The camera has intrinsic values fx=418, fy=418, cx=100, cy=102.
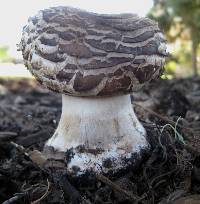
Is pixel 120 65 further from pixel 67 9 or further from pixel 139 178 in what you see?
pixel 139 178

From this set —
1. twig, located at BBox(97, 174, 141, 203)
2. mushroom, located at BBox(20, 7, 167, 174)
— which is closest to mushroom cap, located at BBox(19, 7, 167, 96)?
mushroom, located at BBox(20, 7, 167, 174)

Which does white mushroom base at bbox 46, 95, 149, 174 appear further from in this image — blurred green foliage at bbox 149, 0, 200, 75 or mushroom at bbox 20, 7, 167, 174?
blurred green foliage at bbox 149, 0, 200, 75

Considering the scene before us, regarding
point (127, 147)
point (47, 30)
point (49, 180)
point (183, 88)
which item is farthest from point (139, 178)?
point (183, 88)

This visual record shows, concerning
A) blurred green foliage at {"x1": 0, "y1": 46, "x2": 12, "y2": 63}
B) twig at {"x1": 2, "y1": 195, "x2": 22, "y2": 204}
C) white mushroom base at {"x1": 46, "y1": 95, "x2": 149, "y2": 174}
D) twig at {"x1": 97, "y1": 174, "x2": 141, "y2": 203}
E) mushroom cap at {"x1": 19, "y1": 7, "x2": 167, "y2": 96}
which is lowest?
blurred green foliage at {"x1": 0, "y1": 46, "x2": 12, "y2": 63}

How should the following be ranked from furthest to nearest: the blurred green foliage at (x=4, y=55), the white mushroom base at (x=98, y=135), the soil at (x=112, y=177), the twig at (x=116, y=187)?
the blurred green foliage at (x=4, y=55)
the white mushroom base at (x=98, y=135)
the soil at (x=112, y=177)
the twig at (x=116, y=187)

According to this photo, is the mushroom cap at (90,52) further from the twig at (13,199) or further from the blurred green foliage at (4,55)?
the blurred green foliage at (4,55)

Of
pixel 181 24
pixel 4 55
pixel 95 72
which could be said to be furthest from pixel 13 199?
pixel 4 55

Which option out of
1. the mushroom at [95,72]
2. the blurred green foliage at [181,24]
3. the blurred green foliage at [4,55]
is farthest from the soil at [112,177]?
the blurred green foliage at [4,55]
